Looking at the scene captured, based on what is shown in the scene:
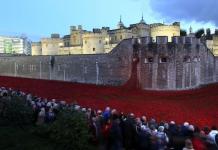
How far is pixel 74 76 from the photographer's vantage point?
37688mm

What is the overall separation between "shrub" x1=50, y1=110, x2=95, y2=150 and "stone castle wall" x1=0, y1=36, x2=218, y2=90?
19033 mm

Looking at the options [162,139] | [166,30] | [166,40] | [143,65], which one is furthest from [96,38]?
[162,139]

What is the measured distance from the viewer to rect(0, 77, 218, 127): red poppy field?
2309 centimetres

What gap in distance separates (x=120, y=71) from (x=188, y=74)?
4779 mm

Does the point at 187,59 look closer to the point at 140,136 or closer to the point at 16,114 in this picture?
the point at 16,114

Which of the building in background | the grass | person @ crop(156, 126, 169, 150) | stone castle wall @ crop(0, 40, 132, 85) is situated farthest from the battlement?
the building in background

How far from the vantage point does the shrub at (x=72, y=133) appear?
12.5 m

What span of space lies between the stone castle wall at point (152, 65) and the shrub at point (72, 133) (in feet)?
62.4

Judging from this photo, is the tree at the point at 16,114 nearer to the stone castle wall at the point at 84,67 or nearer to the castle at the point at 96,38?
the stone castle wall at the point at 84,67

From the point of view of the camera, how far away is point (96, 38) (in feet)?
244

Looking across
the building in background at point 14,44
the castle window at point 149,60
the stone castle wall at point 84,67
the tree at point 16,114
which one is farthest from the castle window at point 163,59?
the building in background at point 14,44

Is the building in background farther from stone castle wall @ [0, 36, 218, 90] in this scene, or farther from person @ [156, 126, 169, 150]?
person @ [156, 126, 169, 150]

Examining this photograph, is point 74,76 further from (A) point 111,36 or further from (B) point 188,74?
(A) point 111,36

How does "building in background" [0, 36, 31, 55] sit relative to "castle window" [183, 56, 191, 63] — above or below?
above
